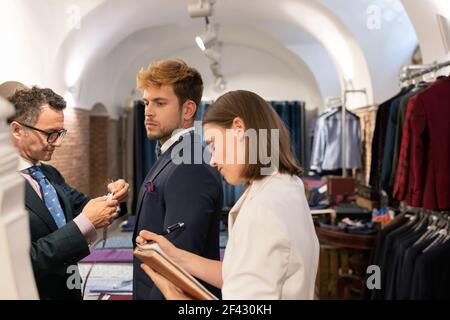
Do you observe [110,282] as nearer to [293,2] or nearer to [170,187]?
[170,187]

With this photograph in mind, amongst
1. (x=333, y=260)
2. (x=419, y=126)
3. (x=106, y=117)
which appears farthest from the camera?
(x=106, y=117)

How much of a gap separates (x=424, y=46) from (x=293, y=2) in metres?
0.91

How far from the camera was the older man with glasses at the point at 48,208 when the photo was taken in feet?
2.86

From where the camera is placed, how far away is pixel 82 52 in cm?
290

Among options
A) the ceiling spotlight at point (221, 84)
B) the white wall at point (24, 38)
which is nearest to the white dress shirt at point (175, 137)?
the white wall at point (24, 38)

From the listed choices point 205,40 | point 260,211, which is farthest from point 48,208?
point 205,40

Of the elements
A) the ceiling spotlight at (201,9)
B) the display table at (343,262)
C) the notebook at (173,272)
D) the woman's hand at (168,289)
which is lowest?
the display table at (343,262)

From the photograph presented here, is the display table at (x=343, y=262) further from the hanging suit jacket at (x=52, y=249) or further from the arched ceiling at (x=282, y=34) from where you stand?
the hanging suit jacket at (x=52, y=249)

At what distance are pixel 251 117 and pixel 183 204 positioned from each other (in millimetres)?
307

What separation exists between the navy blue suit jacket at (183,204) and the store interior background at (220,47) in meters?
0.51

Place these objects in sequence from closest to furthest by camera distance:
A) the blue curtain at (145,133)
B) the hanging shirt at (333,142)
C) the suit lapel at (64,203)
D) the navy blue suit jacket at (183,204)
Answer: the navy blue suit jacket at (183,204) < the suit lapel at (64,203) < the blue curtain at (145,133) < the hanging shirt at (333,142)

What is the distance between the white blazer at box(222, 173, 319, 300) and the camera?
2.15ft

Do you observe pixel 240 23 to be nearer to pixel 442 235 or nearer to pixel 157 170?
pixel 442 235
